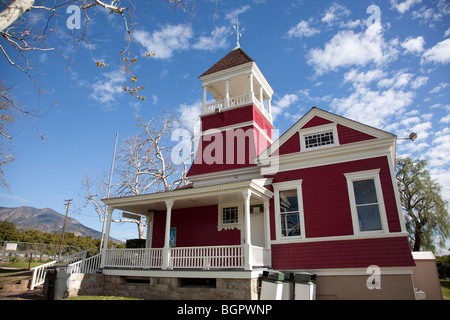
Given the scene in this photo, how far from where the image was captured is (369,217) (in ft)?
31.9

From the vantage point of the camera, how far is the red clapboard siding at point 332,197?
971 centimetres

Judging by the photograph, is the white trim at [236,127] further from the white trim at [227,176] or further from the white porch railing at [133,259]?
the white porch railing at [133,259]

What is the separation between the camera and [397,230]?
912 centimetres

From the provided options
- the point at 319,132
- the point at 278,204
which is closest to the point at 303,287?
the point at 278,204

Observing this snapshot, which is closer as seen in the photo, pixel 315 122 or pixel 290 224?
pixel 290 224

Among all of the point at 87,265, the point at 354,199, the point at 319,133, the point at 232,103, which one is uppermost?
the point at 232,103

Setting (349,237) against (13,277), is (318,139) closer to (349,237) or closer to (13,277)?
(349,237)

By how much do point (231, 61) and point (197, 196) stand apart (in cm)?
794

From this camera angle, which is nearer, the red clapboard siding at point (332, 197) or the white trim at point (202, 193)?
the red clapboard siding at point (332, 197)

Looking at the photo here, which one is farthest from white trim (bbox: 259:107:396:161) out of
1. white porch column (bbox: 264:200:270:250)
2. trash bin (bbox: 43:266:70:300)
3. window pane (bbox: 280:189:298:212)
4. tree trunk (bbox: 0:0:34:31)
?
tree trunk (bbox: 0:0:34:31)

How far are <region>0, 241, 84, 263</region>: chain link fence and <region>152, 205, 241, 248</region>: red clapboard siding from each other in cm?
1262

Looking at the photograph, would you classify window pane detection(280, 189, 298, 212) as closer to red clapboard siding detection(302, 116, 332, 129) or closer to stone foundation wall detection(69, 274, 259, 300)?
red clapboard siding detection(302, 116, 332, 129)

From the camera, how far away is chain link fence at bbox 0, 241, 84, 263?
22.7 m


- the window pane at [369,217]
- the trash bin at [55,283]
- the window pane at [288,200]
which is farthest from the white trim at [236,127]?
the trash bin at [55,283]
